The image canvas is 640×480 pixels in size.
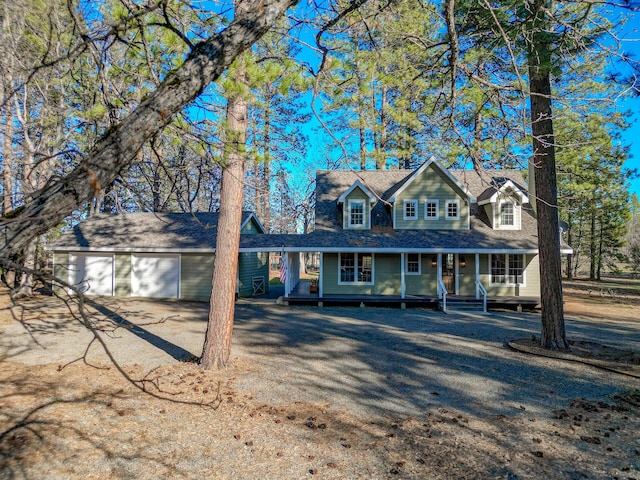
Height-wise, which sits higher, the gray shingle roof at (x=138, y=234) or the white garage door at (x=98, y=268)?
the gray shingle roof at (x=138, y=234)

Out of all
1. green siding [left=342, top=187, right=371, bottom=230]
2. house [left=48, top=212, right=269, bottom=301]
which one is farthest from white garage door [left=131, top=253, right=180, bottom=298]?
green siding [left=342, top=187, right=371, bottom=230]

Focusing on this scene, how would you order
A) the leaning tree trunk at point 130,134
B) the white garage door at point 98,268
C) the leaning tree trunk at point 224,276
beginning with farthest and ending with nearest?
the white garage door at point 98,268
the leaning tree trunk at point 224,276
the leaning tree trunk at point 130,134

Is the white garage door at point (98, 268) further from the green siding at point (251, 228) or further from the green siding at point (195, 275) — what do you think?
the green siding at point (251, 228)

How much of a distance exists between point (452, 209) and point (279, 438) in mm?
15381

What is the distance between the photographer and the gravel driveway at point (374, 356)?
5.89m

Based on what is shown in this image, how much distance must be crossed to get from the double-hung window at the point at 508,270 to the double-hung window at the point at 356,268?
18.1 feet

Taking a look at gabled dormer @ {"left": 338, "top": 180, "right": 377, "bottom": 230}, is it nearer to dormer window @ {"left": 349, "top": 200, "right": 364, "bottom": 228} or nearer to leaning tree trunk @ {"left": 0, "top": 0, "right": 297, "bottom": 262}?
dormer window @ {"left": 349, "top": 200, "right": 364, "bottom": 228}

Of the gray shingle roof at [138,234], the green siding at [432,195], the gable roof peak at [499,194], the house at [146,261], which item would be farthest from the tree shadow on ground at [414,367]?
the gray shingle roof at [138,234]

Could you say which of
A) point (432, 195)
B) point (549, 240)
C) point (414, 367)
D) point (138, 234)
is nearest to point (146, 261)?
point (138, 234)

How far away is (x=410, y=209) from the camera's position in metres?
17.8

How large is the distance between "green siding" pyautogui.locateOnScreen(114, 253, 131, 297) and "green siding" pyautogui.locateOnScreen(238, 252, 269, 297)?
17.2ft

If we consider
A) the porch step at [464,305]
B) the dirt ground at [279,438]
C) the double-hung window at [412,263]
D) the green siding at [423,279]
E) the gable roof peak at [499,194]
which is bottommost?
the dirt ground at [279,438]

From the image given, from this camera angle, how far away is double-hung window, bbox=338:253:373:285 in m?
17.3

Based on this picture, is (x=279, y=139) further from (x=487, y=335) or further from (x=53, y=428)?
(x=487, y=335)
